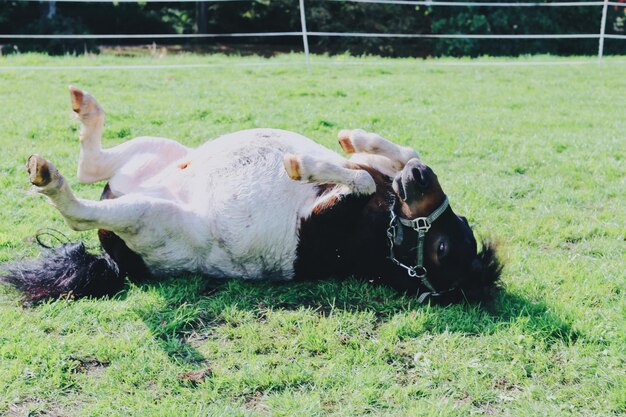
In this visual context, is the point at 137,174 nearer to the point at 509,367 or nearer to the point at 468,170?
the point at 509,367

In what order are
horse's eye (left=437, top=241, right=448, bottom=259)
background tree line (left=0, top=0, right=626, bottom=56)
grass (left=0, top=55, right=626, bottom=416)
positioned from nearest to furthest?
grass (left=0, top=55, right=626, bottom=416) → horse's eye (left=437, top=241, right=448, bottom=259) → background tree line (left=0, top=0, right=626, bottom=56)

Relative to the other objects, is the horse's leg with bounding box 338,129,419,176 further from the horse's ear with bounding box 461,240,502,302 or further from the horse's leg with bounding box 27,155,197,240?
the horse's leg with bounding box 27,155,197,240

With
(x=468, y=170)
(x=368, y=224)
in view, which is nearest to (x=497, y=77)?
(x=468, y=170)

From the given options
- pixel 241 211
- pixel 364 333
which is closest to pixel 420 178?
pixel 364 333

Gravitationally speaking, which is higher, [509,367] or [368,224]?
[368,224]

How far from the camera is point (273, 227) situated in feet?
12.5

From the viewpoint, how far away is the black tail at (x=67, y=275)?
3.81 meters

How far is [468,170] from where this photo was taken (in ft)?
21.1

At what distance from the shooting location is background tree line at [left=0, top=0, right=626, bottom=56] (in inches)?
824

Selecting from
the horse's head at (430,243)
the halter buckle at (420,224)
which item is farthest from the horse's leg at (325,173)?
the halter buckle at (420,224)

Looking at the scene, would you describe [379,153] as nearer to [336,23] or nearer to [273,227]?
[273,227]

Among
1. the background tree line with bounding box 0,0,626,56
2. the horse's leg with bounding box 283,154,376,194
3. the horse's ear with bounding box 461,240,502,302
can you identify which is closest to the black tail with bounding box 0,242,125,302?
the horse's leg with bounding box 283,154,376,194

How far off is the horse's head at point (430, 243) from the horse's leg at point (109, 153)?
164 centimetres

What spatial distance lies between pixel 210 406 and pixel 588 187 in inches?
172
